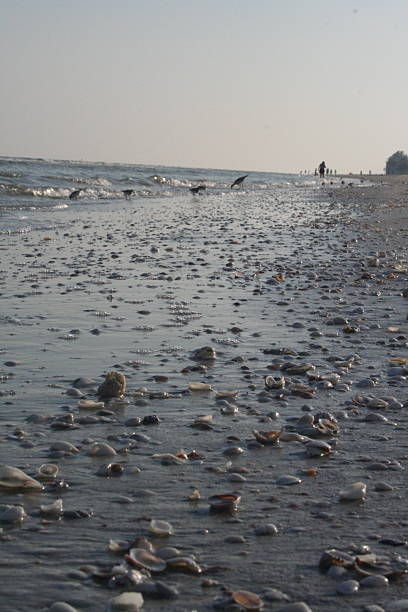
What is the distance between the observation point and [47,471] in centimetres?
405

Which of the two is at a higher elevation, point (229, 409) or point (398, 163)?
point (398, 163)

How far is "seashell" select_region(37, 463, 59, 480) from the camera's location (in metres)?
4.01

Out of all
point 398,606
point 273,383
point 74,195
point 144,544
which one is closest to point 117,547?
point 144,544

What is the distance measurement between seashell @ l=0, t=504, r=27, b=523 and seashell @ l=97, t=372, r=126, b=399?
2075 millimetres

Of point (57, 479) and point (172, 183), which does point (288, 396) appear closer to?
point (57, 479)

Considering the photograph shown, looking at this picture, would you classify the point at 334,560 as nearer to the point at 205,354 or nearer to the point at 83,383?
the point at 83,383

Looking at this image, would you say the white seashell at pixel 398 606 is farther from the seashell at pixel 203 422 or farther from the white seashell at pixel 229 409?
the white seashell at pixel 229 409

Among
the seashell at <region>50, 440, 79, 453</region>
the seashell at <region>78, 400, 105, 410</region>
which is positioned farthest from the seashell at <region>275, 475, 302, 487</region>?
the seashell at <region>78, 400, 105, 410</region>

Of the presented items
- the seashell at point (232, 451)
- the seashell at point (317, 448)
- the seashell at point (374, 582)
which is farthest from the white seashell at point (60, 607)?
the seashell at point (317, 448)

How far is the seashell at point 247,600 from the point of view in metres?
2.76

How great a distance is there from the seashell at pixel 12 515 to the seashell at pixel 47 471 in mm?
458

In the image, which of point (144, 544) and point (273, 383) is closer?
point (144, 544)

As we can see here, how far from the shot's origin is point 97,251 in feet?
52.6

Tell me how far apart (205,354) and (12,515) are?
3.50m
